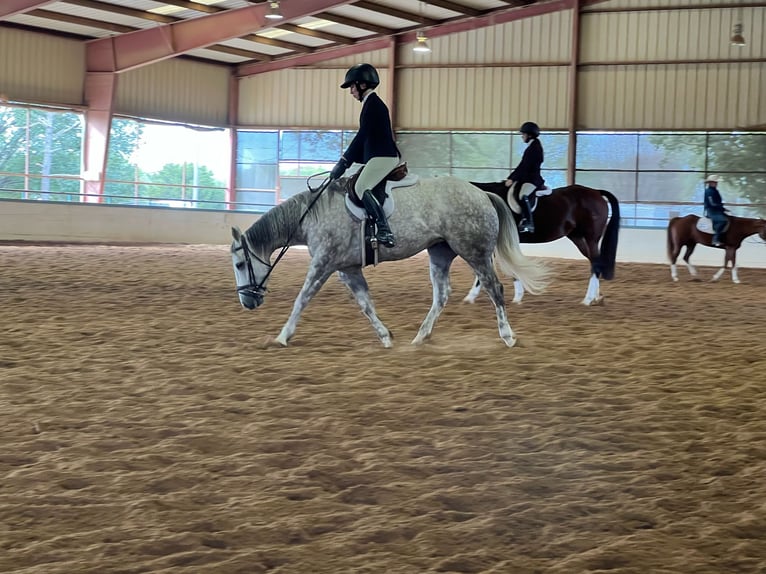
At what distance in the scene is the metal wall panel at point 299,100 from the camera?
27484mm

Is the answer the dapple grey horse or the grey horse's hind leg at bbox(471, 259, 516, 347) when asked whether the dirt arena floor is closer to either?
the grey horse's hind leg at bbox(471, 259, 516, 347)

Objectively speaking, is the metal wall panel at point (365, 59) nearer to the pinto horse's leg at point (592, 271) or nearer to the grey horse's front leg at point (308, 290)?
the pinto horse's leg at point (592, 271)

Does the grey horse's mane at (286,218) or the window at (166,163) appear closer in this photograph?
the grey horse's mane at (286,218)

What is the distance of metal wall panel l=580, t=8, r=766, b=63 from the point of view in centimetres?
2314

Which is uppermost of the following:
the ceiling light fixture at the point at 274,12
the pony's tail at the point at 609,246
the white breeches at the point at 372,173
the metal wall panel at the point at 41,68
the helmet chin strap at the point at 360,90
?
the ceiling light fixture at the point at 274,12

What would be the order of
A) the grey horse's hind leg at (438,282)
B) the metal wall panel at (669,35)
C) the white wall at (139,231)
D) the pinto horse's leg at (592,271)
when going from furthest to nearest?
the metal wall panel at (669,35), the white wall at (139,231), the pinto horse's leg at (592,271), the grey horse's hind leg at (438,282)

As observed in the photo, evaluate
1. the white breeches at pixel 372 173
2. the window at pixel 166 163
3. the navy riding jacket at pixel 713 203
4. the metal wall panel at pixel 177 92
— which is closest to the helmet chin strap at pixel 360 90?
the white breeches at pixel 372 173

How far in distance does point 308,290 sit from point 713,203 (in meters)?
11.4

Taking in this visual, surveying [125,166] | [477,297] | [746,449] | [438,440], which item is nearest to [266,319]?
[477,297]

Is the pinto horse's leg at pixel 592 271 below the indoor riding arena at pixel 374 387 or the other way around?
the other way around

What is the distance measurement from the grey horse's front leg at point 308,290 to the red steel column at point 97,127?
18340 mm

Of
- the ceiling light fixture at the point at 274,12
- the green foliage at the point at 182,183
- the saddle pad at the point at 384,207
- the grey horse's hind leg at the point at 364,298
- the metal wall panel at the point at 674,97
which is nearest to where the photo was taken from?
the saddle pad at the point at 384,207

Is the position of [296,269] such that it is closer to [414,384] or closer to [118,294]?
[118,294]

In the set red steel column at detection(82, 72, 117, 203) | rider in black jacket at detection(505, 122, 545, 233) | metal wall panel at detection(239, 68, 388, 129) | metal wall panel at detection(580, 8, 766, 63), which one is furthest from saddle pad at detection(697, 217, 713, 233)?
red steel column at detection(82, 72, 117, 203)
